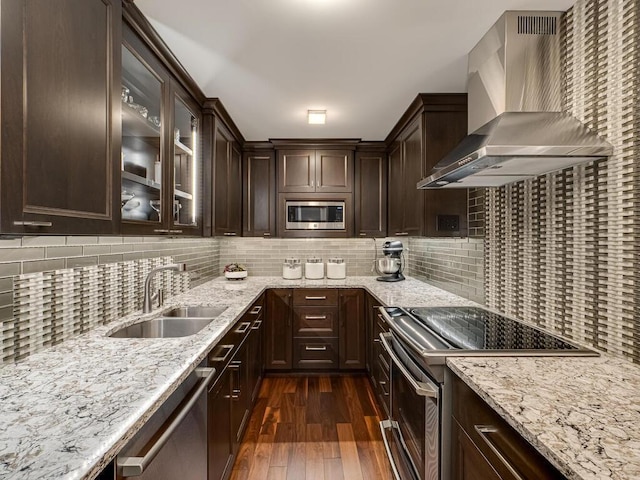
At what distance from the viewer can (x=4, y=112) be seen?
2.68 ft

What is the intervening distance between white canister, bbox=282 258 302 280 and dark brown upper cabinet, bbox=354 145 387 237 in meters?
0.77

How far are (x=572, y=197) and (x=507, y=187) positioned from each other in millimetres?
494

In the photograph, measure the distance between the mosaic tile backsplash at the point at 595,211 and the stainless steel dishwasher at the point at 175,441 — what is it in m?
1.60

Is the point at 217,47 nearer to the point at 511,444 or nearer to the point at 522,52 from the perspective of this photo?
the point at 522,52

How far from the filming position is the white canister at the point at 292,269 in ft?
11.9

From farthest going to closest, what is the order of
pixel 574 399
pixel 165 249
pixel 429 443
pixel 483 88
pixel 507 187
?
1. pixel 165 249
2. pixel 507 187
3. pixel 483 88
4. pixel 429 443
5. pixel 574 399

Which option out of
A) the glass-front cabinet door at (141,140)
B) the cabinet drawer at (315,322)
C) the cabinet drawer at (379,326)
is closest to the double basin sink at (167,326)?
the glass-front cabinet door at (141,140)

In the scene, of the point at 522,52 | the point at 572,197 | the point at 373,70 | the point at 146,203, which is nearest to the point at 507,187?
the point at 572,197

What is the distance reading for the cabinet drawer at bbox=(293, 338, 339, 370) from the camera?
3295 millimetres

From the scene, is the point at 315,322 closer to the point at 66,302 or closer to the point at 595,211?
the point at 66,302

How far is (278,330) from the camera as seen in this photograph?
3.29 metres

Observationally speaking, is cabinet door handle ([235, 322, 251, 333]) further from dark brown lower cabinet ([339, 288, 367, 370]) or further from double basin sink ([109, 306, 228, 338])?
dark brown lower cabinet ([339, 288, 367, 370])

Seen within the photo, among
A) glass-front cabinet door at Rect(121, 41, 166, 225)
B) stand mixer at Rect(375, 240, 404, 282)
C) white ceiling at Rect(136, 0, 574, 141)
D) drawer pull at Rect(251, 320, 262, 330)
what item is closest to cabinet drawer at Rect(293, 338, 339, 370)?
drawer pull at Rect(251, 320, 262, 330)

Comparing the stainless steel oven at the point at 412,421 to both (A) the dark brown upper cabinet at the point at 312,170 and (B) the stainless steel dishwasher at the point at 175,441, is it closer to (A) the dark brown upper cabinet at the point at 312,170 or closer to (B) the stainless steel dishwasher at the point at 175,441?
(B) the stainless steel dishwasher at the point at 175,441
